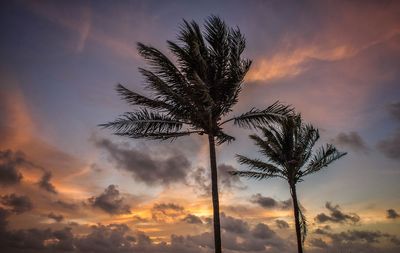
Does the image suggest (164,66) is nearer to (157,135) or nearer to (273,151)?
(157,135)

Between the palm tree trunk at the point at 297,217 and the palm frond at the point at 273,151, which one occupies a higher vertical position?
the palm frond at the point at 273,151

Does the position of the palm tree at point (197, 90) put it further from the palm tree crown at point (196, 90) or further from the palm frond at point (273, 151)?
the palm frond at point (273, 151)

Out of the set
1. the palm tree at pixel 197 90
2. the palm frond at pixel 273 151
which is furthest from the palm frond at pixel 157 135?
the palm frond at pixel 273 151

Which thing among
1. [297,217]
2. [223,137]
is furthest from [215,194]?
[297,217]

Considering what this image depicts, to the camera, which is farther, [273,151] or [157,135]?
[273,151]

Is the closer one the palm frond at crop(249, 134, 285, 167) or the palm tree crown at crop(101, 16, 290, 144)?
the palm tree crown at crop(101, 16, 290, 144)

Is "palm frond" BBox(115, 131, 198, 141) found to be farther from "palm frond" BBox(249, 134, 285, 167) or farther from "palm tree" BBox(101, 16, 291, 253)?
"palm frond" BBox(249, 134, 285, 167)

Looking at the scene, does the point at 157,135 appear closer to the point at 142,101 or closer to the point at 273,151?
the point at 142,101

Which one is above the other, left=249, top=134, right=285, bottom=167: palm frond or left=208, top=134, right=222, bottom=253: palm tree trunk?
left=249, top=134, right=285, bottom=167: palm frond

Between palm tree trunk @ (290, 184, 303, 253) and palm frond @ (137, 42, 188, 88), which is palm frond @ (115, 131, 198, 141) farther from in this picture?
palm tree trunk @ (290, 184, 303, 253)

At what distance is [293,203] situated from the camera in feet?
70.2

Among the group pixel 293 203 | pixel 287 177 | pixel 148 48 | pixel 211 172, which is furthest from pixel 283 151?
pixel 148 48

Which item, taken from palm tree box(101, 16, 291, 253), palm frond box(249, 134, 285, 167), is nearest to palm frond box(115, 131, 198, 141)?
palm tree box(101, 16, 291, 253)

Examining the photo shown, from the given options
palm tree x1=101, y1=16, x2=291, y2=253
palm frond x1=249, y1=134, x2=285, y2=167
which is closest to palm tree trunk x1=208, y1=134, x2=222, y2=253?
palm tree x1=101, y1=16, x2=291, y2=253
